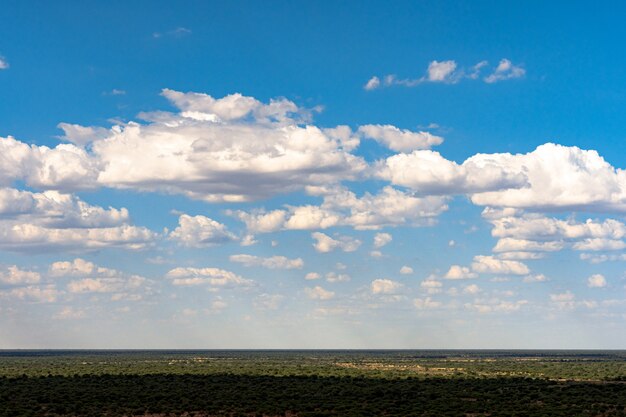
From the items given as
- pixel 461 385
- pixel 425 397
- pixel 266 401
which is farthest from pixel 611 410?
pixel 266 401

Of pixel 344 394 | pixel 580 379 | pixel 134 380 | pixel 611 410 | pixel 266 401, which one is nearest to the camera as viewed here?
pixel 611 410

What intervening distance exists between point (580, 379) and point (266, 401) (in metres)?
51.1

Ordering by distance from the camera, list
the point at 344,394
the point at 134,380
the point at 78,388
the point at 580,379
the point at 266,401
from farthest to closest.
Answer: the point at 580,379
the point at 134,380
the point at 78,388
the point at 344,394
the point at 266,401

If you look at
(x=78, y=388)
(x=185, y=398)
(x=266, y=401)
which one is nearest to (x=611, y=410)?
(x=266, y=401)

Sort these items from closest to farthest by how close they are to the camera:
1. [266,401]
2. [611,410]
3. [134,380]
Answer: [611,410] < [266,401] < [134,380]

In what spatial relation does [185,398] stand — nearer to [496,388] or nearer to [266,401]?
[266,401]

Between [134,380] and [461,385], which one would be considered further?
[134,380]

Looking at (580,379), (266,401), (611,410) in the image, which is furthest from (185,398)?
(580,379)

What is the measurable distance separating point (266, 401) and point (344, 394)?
995 centimetres

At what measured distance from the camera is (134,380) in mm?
98438

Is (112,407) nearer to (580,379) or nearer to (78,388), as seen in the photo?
(78,388)

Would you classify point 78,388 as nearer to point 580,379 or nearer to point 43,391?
point 43,391

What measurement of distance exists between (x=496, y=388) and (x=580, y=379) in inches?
986

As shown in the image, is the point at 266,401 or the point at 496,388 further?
the point at 496,388
